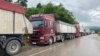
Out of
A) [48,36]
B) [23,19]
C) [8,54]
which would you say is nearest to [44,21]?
[48,36]

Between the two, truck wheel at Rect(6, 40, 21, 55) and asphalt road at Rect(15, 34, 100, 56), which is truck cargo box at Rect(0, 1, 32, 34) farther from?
asphalt road at Rect(15, 34, 100, 56)

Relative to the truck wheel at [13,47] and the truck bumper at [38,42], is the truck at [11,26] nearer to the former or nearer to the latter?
the truck wheel at [13,47]

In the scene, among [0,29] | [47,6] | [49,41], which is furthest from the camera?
[47,6]

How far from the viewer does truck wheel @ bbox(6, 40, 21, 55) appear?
12.6m

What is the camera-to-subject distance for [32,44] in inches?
786

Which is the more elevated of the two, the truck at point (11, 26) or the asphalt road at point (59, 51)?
the truck at point (11, 26)

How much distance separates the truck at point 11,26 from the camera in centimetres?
1220

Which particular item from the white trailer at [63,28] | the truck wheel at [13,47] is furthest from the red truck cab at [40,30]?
the truck wheel at [13,47]

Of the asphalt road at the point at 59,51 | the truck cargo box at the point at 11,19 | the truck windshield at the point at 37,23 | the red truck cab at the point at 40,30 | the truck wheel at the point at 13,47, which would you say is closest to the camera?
the truck cargo box at the point at 11,19

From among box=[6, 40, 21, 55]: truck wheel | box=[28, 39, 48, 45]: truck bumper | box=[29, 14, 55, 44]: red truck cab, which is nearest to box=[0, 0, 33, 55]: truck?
box=[6, 40, 21, 55]: truck wheel

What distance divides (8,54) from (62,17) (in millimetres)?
38191

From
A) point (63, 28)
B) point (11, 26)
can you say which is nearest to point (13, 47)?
point (11, 26)

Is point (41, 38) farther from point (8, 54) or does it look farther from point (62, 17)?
point (62, 17)

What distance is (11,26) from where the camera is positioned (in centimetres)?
1291
